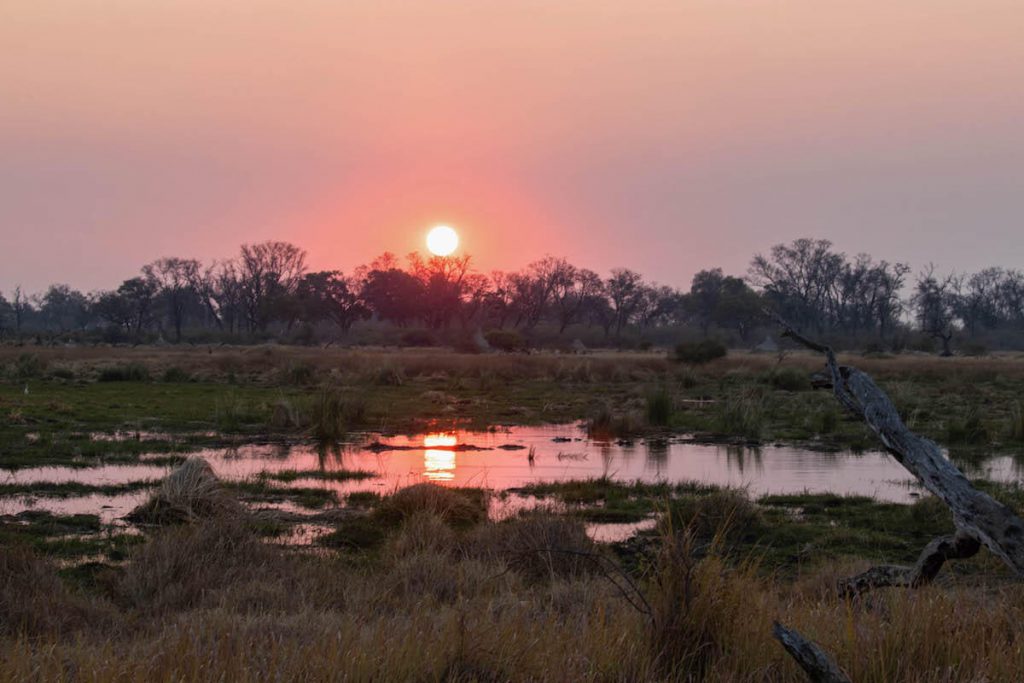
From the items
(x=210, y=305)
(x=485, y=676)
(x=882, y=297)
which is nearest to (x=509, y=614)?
(x=485, y=676)

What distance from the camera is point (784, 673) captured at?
4820 mm

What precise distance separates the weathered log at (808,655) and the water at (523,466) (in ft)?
23.9

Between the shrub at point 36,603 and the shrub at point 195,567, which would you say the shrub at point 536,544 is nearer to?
the shrub at point 195,567

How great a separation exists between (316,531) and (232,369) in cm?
3537

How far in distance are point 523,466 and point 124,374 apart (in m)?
27.0

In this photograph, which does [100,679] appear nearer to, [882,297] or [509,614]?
[509,614]

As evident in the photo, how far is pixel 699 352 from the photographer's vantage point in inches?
2009

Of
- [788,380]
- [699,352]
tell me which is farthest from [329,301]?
[788,380]

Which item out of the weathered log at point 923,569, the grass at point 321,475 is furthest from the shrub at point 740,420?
the weathered log at point 923,569

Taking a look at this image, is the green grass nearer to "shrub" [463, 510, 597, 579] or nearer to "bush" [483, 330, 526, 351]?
"shrub" [463, 510, 597, 579]

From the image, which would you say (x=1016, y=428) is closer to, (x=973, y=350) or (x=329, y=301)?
(x=973, y=350)

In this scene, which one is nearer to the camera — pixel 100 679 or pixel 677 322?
pixel 100 679

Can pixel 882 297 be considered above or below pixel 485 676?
above

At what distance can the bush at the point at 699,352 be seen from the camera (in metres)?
50.6
